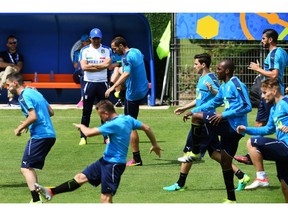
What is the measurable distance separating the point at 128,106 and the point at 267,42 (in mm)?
2677

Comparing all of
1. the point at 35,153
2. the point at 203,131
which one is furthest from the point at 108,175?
the point at 203,131

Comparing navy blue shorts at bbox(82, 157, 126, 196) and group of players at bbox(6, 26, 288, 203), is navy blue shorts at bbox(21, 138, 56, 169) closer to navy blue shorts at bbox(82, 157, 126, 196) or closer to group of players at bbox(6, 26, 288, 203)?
group of players at bbox(6, 26, 288, 203)

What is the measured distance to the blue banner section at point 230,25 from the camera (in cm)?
2256

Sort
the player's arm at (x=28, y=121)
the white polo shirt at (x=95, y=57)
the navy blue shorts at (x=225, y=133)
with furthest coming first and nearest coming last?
the white polo shirt at (x=95, y=57) < the navy blue shorts at (x=225, y=133) < the player's arm at (x=28, y=121)

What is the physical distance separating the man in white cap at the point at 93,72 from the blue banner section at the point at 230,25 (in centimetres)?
518

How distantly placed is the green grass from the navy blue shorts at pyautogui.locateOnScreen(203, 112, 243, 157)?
0.70 m

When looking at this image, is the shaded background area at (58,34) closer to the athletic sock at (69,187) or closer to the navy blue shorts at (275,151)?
the athletic sock at (69,187)

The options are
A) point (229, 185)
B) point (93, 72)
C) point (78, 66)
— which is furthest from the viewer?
point (78, 66)

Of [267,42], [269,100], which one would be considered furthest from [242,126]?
[267,42]

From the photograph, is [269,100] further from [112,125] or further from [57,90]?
[57,90]

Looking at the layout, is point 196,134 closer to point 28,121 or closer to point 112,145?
point 112,145

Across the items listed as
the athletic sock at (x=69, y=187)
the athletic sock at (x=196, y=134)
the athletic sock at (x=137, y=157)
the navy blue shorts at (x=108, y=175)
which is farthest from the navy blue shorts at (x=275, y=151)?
the athletic sock at (x=137, y=157)

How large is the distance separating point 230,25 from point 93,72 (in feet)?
19.7

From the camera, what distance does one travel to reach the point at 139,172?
1451 centimetres
